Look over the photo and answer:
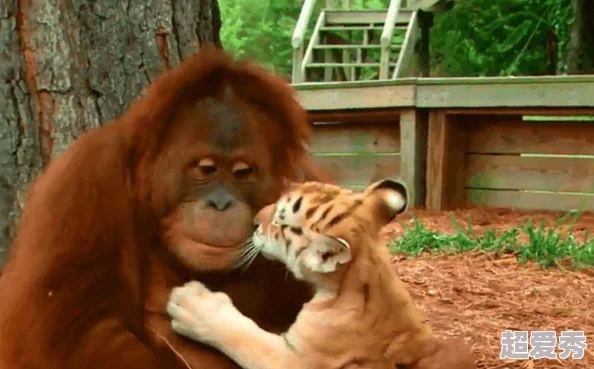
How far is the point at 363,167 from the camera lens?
29.9ft

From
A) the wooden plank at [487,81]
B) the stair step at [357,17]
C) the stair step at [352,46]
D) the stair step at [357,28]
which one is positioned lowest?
the stair step at [352,46]

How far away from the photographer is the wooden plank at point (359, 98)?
852 cm

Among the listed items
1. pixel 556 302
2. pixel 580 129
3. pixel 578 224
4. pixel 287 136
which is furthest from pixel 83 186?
pixel 580 129

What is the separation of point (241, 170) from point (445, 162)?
5958mm

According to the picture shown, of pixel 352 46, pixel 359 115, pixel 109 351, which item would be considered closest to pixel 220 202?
pixel 109 351

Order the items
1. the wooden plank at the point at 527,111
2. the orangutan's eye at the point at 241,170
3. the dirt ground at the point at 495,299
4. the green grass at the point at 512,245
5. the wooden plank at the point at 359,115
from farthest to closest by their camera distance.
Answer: the wooden plank at the point at 359,115 → the wooden plank at the point at 527,111 → the green grass at the point at 512,245 → the dirt ground at the point at 495,299 → the orangutan's eye at the point at 241,170

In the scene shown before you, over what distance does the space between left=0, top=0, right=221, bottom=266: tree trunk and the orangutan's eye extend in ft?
3.10

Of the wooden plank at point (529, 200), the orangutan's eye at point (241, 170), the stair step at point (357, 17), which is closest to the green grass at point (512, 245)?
the wooden plank at point (529, 200)

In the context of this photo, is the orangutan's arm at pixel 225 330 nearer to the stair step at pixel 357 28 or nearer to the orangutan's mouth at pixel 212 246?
the orangutan's mouth at pixel 212 246

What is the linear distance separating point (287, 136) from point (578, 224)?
5.37m

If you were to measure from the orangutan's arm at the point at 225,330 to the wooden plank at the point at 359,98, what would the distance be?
18.6 feet

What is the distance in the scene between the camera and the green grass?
20.1 feet

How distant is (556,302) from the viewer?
17.3 feet

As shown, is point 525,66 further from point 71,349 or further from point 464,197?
point 71,349
